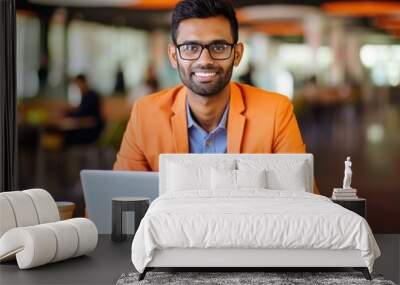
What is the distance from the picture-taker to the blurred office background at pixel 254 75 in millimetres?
8336

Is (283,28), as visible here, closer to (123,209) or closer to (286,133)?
(286,133)

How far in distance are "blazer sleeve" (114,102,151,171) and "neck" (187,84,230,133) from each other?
0.63 m

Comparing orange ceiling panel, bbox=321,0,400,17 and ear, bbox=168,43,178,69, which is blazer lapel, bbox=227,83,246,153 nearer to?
ear, bbox=168,43,178,69

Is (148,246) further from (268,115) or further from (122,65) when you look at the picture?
(122,65)

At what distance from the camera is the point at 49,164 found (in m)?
8.57

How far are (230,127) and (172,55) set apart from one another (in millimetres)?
1120

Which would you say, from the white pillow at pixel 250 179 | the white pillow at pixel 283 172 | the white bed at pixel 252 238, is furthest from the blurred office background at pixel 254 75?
the white bed at pixel 252 238

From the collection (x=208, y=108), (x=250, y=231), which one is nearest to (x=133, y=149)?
(x=208, y=108)

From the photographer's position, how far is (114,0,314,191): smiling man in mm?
7473

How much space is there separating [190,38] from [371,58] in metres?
2.00

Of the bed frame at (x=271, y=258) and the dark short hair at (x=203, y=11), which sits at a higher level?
the dark short hair at (x=203, y=11)

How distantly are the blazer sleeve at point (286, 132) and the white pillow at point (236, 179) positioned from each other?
94 centimetres

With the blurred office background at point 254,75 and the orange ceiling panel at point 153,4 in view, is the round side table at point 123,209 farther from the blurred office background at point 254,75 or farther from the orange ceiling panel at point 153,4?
the orange ceiling panel at point 153,4

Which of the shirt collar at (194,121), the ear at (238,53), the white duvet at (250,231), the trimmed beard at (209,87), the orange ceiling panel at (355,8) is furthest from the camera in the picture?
the orange ceiling panel at (355,8)
